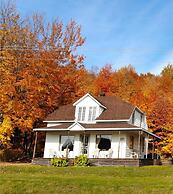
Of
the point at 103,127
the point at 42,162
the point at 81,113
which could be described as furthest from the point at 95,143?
the point at 42,162

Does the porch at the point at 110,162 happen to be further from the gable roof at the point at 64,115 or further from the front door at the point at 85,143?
the gable roof at the point at 64,115

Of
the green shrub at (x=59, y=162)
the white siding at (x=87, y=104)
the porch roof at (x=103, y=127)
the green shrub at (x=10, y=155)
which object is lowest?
the green shrub at (x=59, y=162)

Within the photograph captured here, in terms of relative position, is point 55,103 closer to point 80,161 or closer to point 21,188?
point 80,161

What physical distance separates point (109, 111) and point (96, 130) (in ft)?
13.4

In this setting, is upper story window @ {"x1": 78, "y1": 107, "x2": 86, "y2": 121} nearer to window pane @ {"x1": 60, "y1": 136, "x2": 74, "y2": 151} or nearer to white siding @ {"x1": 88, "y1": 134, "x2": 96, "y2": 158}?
window pane @ {"x1": 60, "y1": 136, "x2": 74, "y2": 151}

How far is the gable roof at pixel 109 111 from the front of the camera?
32344 millimetres

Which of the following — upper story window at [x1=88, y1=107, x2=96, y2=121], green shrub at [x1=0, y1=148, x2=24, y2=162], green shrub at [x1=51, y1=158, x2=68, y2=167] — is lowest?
green shrub at [x1=51, y1=158, x2=68, y2=167]

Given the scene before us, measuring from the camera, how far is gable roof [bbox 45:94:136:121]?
32344 mm

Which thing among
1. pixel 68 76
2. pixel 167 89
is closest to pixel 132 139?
pixel 68 76

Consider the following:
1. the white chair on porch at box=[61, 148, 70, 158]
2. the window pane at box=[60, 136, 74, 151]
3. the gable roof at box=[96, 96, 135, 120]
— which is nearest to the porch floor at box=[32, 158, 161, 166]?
the white chair on porch at box=[61, 148, 70, 158]

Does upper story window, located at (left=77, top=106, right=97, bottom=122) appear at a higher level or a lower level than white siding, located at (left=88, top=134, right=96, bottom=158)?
higher

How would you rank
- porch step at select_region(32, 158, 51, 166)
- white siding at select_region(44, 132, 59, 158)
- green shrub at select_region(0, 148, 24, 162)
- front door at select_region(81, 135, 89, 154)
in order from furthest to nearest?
green shrub at select_region(0, 148, 24, 162), white siding at select_region(44, 132, 59, 158), front door at select_region(81, 135, 89, 154), porch step at select_region(32, 158, 51, 166)

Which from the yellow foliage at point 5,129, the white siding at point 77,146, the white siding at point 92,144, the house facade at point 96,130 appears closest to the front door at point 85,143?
the house facade at point 96,130

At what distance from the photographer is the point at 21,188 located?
53.8 feet
